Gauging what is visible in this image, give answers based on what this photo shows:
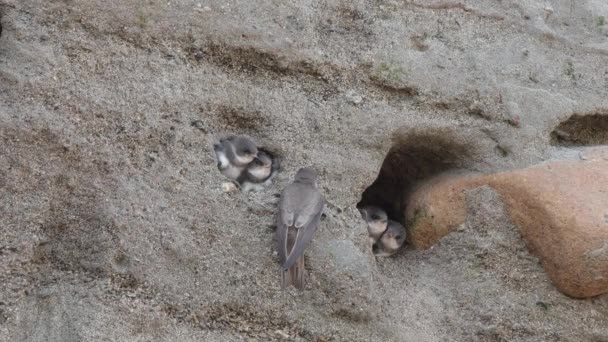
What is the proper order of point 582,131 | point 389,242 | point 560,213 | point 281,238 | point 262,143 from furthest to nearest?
point 582,131
point 389,242
point 262,143
point 560,213
point 281,238

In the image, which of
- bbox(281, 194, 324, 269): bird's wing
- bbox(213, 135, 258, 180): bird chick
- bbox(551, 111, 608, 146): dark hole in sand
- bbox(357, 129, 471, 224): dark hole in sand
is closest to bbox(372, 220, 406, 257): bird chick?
bbox(357, 129, 471, 224): dark hole in sand

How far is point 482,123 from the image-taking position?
8.79 ft

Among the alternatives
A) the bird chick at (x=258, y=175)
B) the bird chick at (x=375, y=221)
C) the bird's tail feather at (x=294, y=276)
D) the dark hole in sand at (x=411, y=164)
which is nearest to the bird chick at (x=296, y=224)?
the bird's tail feather at (x=294, y=276)

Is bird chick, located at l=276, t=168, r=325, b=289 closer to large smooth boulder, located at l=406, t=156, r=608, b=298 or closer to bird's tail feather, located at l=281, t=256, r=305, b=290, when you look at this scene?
bird's tail feather, located at l=281, t=256, r=305, b=290

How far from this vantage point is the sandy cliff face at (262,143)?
205 centimetres

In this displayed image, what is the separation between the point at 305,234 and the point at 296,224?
0.14ft

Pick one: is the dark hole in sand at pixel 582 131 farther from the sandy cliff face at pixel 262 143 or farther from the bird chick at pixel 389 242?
the bird chick at pixel 389 242

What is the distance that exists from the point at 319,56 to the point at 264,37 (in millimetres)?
225

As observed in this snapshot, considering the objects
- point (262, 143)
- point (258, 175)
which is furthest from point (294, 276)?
point (262, 143)

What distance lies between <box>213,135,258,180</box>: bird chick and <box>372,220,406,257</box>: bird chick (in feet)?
2.05

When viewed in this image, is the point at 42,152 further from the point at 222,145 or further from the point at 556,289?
the point at 556,289

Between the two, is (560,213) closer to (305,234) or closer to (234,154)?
(305,234)

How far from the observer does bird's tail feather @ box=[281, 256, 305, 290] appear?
2.16 metres

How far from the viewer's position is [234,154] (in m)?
2.38
